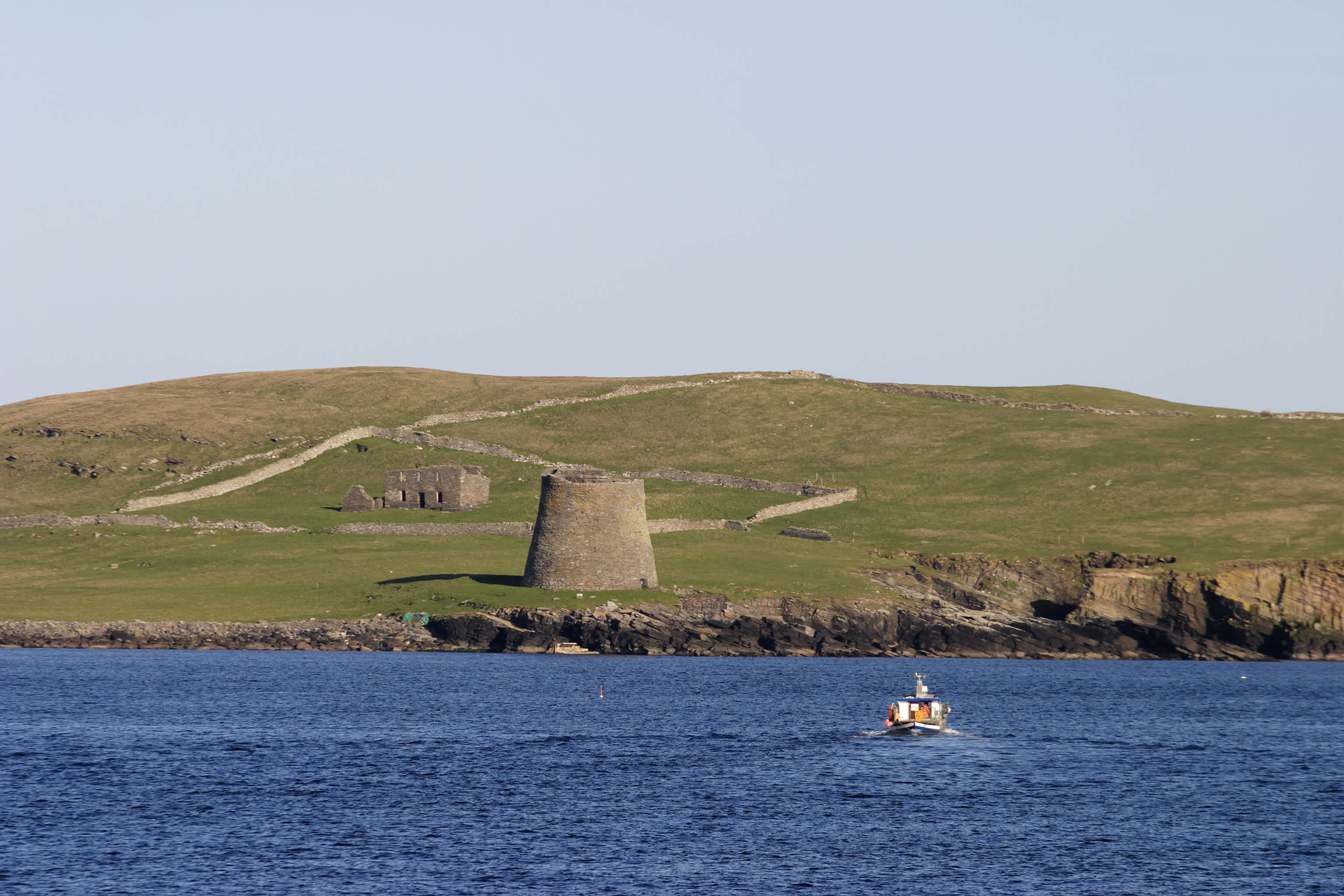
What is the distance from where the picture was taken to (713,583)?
86500mm

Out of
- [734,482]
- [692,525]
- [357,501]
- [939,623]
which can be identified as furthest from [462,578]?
[734,482]

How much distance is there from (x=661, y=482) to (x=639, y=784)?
71973 millimetres

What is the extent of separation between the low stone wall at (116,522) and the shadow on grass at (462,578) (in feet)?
62.6

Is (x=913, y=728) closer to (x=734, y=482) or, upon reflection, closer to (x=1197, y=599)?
(x=1197, y=599)

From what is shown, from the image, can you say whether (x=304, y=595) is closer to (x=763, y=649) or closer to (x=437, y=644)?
(x=437, y=644)

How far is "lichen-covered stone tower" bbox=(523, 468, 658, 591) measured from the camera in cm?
8269

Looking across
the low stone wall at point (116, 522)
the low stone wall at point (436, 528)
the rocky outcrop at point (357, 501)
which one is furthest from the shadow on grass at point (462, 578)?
the rocky outcrop at point (357, 501)

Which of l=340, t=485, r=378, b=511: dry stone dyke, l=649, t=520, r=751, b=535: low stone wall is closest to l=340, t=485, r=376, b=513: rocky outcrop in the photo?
l=340, t=485, r=378, b=511: dry stone dyke

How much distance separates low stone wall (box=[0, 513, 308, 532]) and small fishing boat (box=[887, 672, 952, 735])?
187ft

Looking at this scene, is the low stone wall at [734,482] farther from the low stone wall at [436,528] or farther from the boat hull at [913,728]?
the boat hull at [913,728]

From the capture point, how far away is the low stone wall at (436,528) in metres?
101

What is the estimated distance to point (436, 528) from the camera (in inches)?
4038

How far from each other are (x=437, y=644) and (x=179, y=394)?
85.1 metres

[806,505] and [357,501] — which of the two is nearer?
[357,501]
